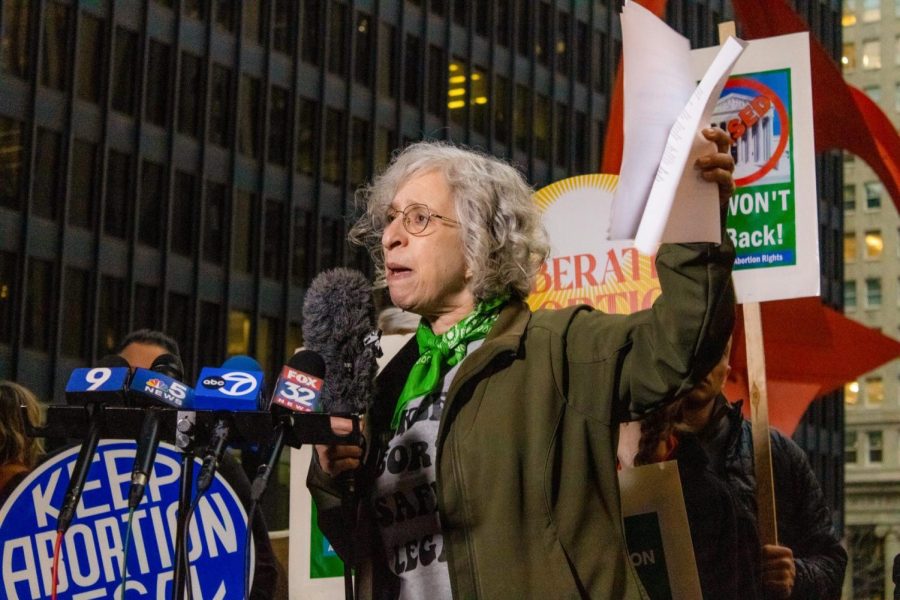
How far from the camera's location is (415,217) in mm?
3232

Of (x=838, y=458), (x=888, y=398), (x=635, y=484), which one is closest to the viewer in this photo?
(x=635, y=484)

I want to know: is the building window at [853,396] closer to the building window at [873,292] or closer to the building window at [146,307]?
the building window at [873,292]

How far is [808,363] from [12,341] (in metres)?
24.5

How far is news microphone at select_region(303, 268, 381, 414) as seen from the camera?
3.00 metres

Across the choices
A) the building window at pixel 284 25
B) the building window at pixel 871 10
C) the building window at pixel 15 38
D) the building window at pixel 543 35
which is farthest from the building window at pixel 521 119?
the building window at pixel 871 10

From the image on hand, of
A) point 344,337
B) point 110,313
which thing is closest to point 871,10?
point 110,313

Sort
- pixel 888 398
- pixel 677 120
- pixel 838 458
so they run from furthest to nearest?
1. pixel 888 398
2. pixel 838 458
3. pixel 677 120

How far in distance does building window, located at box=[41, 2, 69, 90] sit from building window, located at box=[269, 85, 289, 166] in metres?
6.14

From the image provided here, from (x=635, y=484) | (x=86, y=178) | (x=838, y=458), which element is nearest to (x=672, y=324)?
(x=635, y=484)

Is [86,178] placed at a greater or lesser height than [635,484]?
greater

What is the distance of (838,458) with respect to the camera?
6312 cm

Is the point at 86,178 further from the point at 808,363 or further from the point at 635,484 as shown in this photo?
the point at 635,484

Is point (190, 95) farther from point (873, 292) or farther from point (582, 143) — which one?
point (873, 292)

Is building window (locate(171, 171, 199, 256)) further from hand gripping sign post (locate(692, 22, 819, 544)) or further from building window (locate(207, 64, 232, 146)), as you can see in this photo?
hand gripping sign post (locate(692, 22, 819, 544))
